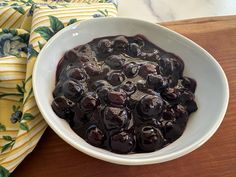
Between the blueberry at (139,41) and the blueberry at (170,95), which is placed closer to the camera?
the blueberry at (170,95)

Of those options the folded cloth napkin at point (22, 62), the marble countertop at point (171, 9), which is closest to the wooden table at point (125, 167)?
the folded cloth napkin at point (22, 62)

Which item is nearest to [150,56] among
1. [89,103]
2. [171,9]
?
[89,103]

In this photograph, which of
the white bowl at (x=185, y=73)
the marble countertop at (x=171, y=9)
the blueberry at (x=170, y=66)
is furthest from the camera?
the marble countertop at (x=171, y=9)

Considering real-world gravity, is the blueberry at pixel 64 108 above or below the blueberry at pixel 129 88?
below

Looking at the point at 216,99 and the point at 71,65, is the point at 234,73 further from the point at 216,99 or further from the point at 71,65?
the point at 71,65

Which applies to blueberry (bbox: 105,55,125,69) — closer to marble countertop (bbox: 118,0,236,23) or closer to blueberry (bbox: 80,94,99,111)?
blueberry (bbox: 80,94,99,111)

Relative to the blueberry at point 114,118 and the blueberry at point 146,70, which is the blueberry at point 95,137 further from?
the blueberry at point 146,70

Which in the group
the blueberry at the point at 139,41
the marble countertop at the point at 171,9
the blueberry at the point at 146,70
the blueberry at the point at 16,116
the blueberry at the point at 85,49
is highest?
the blueberry at the point at 146,70

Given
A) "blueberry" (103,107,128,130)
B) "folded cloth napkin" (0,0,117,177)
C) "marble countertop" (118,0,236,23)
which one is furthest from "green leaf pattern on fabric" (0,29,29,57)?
"marble countertop" (118,0,236,23)
